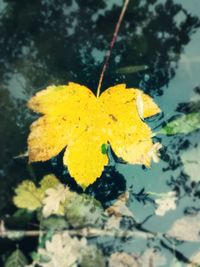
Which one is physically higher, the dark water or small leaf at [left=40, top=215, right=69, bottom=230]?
the dark water

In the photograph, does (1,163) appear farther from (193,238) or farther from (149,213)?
(193,238)

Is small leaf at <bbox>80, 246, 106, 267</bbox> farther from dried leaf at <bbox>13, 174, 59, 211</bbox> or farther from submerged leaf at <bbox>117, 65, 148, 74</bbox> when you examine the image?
submerged leaf at <bbox>117, 65, 148, 74</bbox>

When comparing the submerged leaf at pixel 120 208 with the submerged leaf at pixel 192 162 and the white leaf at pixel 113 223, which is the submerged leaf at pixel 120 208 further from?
the submerged leaf at pixel 192 162

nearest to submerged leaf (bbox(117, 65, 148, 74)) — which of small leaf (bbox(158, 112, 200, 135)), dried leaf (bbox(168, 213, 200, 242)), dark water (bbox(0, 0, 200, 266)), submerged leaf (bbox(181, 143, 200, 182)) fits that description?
dark water (bbox(0, 0, 200, 266))

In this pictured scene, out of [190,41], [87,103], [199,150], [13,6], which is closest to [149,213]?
[199,150]

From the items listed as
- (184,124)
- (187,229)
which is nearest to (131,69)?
(184,124)

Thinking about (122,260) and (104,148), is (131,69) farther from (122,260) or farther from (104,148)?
(122,260)
